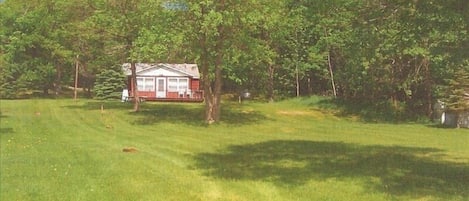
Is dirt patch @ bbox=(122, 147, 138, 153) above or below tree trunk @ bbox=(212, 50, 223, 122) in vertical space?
below

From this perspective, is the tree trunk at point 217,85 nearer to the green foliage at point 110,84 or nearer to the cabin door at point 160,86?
the green foliage at point 110,84

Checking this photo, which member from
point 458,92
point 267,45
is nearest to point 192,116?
point 267,45

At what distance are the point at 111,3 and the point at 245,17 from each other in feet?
36.7

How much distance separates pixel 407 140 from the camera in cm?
2494

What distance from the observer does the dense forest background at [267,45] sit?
13406 mm

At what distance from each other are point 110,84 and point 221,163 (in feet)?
144

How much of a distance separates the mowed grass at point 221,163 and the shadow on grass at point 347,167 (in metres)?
0.02

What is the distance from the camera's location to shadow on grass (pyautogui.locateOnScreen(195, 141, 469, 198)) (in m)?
12.5

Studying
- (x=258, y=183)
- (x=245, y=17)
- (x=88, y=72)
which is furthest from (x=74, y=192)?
(x=88, y=72)

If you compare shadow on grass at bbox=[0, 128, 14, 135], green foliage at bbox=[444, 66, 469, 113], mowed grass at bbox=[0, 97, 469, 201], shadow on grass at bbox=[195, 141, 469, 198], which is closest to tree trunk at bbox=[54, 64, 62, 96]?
mowed grass at bbox=[0, 97, 469, 201]

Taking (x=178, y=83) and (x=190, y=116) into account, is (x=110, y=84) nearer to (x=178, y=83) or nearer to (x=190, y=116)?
(x=178, y=83)

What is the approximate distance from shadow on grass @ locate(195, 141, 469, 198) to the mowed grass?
22 mm

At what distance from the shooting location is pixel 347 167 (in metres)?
15.3

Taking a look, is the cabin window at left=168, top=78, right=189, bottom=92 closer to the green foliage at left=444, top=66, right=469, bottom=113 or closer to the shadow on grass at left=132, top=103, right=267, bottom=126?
the shadow on grass at left=132, top=103, right=267, bottom=126
